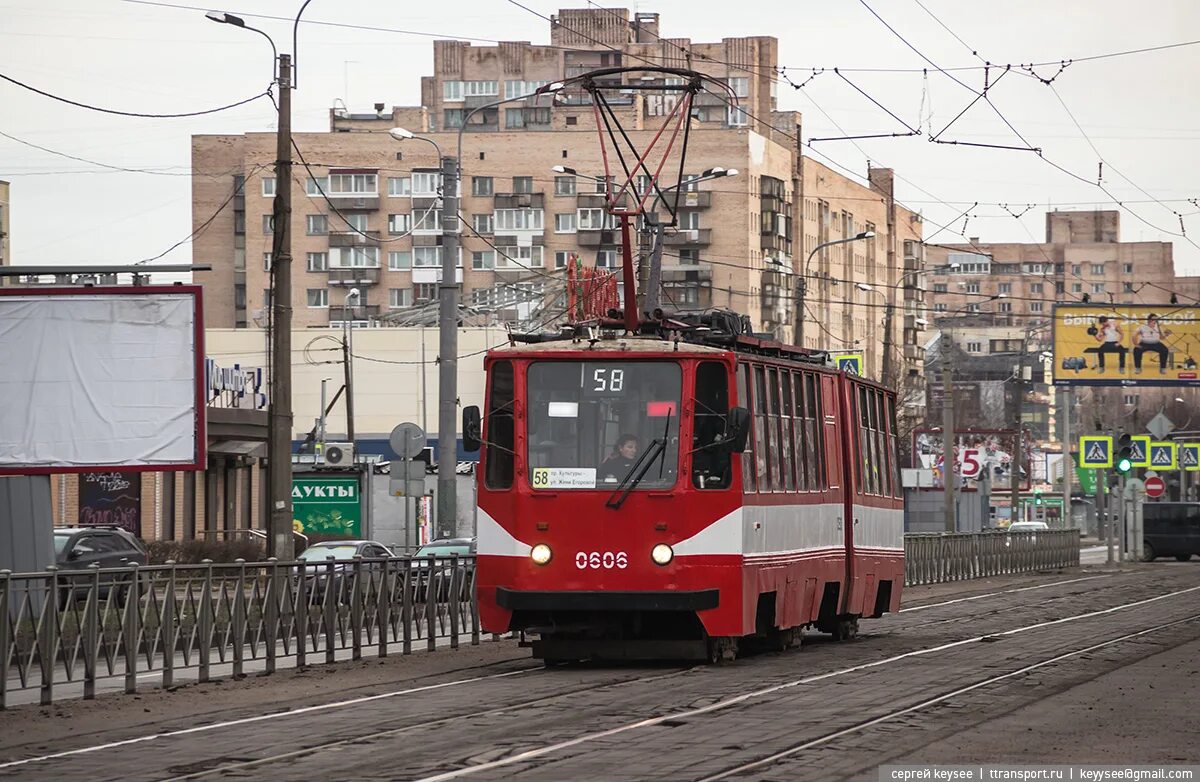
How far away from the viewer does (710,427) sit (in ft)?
61.7

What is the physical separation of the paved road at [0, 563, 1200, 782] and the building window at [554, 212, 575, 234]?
3751 inches

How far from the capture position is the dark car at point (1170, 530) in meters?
64.2

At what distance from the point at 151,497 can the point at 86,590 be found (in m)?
39.2

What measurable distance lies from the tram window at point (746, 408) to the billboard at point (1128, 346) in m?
40.9

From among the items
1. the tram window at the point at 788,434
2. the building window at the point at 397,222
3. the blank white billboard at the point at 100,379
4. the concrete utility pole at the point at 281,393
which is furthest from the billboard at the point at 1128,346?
the building window at the point at 397,222

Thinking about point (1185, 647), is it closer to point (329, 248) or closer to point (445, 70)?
point (329, 248)

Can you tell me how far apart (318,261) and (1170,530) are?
6416 centimetres

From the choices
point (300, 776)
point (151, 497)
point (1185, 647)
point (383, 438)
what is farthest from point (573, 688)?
point (383, 438)

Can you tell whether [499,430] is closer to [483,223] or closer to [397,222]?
[397,222]

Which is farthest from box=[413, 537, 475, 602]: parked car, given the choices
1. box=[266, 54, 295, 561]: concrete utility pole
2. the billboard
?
the billboard

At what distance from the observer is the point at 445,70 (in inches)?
5881

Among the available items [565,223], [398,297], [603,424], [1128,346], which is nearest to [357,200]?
[398,297]

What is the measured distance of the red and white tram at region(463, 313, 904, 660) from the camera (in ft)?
60.8

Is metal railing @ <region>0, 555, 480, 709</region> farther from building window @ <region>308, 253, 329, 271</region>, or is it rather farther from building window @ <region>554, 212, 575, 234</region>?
building window @ <region>308, 253, 329, 271</region>
